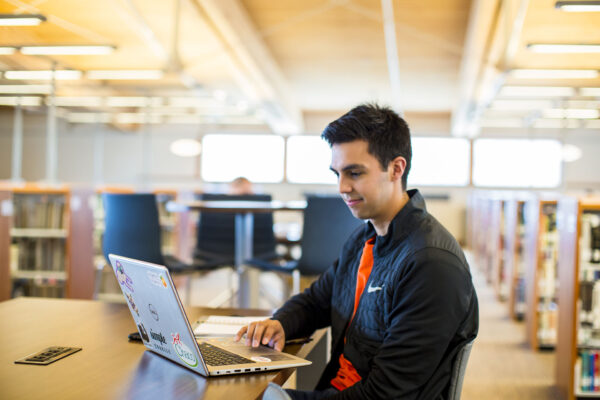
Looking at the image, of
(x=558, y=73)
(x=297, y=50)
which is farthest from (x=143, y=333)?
(x=297, y=50)

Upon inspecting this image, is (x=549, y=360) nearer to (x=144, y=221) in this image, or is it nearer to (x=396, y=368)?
(x=144, y=221)

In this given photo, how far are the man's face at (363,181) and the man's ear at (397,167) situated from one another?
0.01m

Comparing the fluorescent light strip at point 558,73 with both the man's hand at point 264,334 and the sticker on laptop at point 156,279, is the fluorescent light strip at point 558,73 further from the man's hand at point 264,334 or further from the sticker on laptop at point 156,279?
the sticker on laptop at point 156,279

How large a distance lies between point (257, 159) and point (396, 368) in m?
13.8

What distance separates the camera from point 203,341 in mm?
1487

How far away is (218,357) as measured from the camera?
4.44 feet

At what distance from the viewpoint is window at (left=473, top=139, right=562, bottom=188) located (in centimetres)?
1416

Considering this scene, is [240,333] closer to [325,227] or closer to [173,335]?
[173,335]

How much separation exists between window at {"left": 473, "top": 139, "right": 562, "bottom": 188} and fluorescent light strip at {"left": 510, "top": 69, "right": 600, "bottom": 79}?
24.9ft

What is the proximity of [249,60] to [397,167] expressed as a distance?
8.00 metres

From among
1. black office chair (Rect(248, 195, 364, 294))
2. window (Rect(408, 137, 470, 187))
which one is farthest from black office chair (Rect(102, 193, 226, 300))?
window (Rect(408, 137, 470, 187))

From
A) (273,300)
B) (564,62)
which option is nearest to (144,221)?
(273,300)

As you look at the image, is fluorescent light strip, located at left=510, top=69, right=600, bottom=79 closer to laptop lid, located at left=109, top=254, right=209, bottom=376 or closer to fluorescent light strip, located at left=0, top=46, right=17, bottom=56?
fluorescent light strip, located at left=0, top=46, right=17, bottom=56

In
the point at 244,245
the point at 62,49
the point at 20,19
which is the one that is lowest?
the point at 244,245
